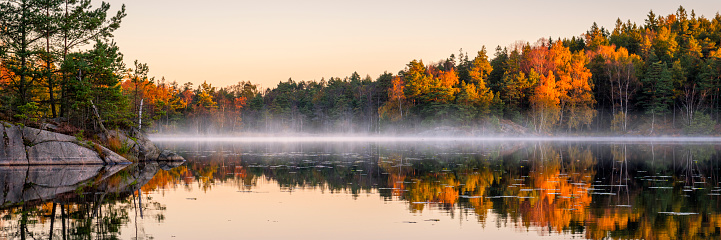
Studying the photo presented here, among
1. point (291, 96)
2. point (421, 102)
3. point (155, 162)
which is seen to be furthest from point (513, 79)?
point (155, 162)

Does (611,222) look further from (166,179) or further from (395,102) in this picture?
(395,102)

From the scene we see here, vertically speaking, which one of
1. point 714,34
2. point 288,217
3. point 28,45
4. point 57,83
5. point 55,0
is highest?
point 714,34

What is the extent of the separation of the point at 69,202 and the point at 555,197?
14.0 m

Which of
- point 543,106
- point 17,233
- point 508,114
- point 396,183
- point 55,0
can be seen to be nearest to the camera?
point 17,233

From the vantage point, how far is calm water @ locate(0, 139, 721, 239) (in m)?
11.7

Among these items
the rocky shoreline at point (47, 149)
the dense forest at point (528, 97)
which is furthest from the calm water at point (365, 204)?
the dense forest at point (528, 97)

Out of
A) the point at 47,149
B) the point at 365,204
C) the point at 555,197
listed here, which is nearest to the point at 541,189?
the point at 555,197

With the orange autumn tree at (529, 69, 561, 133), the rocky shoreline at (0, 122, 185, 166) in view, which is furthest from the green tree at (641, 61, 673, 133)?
the rocky shoreline at (0, 122, 185, 166)

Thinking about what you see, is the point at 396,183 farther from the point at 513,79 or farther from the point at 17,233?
the point at 513,79

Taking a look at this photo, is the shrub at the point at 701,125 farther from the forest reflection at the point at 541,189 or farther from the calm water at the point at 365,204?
the calm water at the point at 365,204

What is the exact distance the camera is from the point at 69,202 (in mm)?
16000

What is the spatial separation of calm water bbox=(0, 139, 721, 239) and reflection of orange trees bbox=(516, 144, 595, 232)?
32 millimetres

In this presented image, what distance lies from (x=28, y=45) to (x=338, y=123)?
3894 inches

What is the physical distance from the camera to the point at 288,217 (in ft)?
45.1
